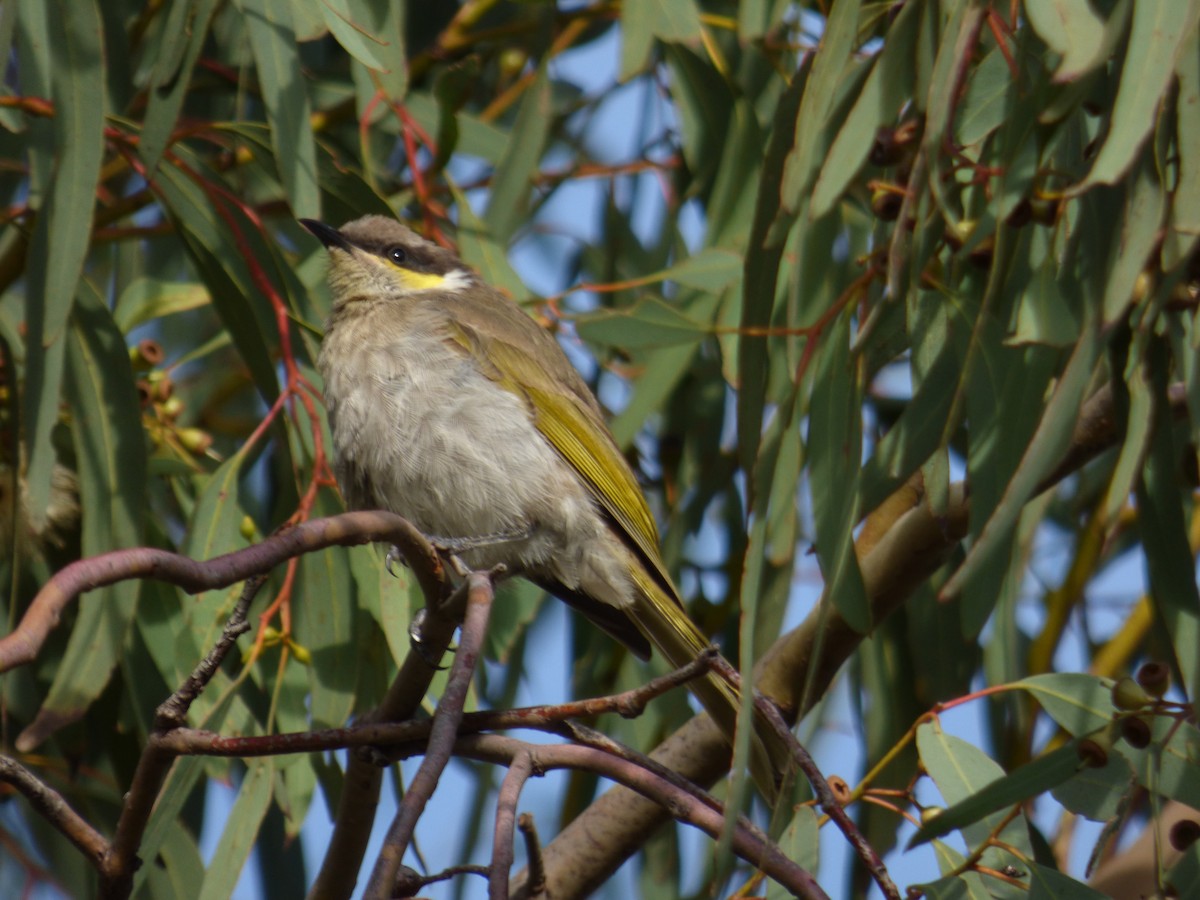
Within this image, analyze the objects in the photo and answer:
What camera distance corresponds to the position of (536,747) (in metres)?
1.98

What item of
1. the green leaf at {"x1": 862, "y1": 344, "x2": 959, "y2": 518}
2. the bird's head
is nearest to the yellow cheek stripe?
the bird's head

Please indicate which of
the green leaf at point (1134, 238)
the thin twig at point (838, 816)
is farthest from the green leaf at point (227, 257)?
the green leaf at point (1134, 238)

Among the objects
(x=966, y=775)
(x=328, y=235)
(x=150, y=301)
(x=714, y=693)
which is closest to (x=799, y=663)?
(x=714, y=693)

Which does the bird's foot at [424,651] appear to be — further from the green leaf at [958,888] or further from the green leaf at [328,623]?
the green leaf at [958,888]

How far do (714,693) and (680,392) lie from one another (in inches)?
48.3

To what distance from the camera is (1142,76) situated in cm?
169

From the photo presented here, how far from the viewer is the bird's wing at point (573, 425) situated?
3227mm

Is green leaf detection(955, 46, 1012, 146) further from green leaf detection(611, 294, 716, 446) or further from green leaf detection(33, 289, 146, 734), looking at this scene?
green leaf detection(33, 289, 146, 734)

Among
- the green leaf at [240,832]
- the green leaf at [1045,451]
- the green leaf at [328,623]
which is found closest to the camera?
the green leaf at [1045,451]

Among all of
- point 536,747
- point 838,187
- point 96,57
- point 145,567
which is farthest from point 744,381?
point 96,57

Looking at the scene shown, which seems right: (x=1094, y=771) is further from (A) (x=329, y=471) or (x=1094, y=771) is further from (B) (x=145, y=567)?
(A) (x=329, y=471)

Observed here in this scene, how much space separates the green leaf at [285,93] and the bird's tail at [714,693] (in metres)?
0.99

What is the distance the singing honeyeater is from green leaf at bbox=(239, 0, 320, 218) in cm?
53

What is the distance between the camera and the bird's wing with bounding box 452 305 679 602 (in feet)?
10.6
